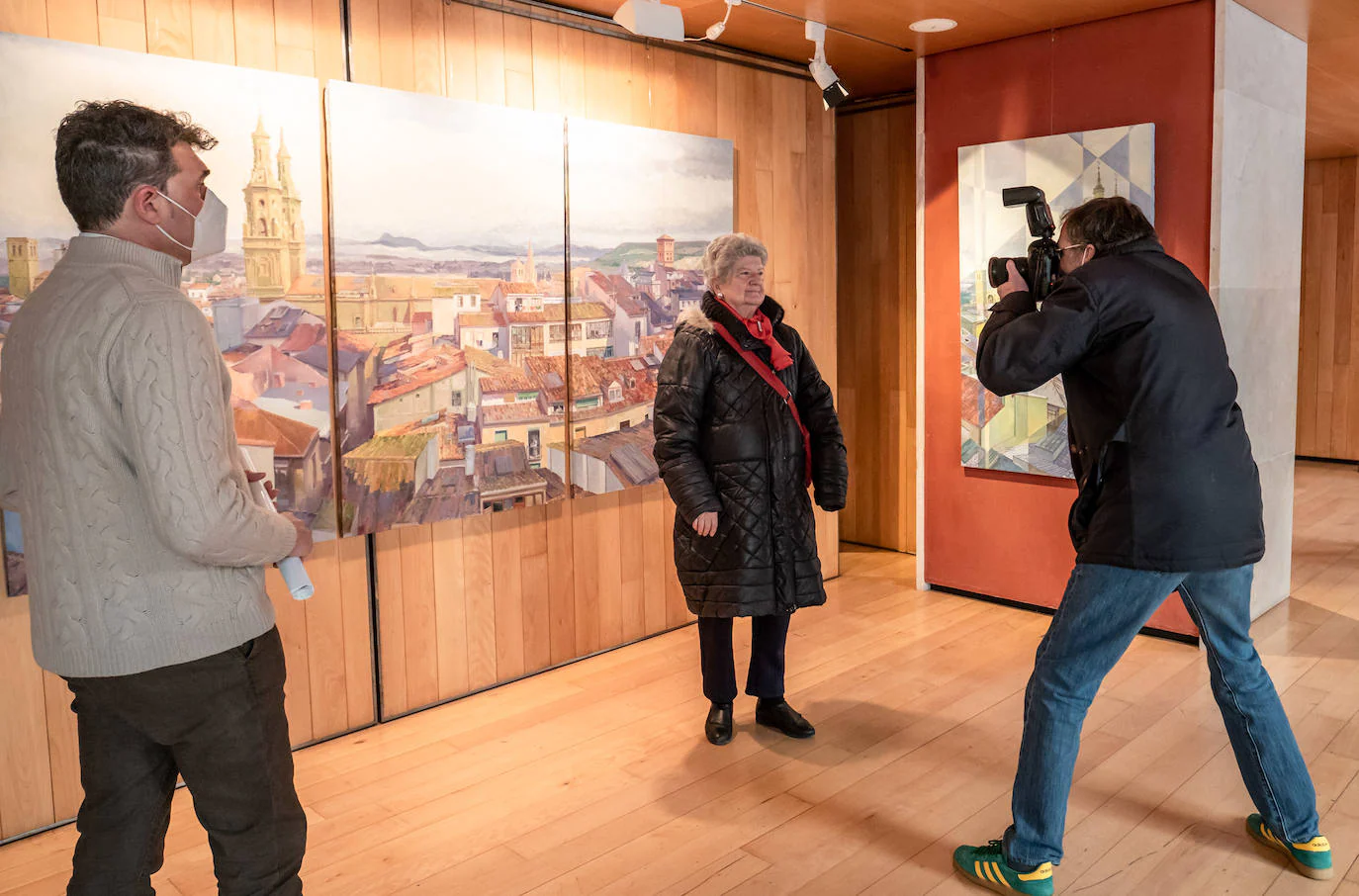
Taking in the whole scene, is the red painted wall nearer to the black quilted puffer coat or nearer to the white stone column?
the white stone column

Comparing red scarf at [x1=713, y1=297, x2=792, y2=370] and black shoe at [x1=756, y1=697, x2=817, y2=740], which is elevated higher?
red scarf at [x1=713, y1=297, x2=792, y2=370]

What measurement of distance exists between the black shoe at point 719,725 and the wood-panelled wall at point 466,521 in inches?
35.2

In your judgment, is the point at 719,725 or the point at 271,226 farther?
the point at 719,725

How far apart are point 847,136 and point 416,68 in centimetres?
294

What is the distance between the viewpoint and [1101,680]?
2.36m

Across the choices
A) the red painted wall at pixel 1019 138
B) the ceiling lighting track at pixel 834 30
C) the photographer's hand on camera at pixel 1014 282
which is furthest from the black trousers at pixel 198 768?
the red painted wall at pixel 1019 138

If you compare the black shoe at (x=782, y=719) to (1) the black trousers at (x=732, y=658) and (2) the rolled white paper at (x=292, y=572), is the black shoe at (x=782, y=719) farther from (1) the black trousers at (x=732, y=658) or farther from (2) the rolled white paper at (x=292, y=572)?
(2) the rolled white paper at (x=292, y=572)

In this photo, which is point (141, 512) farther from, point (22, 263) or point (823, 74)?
point (823, 74)

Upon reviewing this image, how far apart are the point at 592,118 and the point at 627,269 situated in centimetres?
58

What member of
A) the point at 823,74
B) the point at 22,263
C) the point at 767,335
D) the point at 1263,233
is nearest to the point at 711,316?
the point at 767,335

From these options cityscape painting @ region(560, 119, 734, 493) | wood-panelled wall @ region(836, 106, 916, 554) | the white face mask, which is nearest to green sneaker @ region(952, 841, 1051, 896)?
cityscape painting @ region(560, 119, 734, 493)

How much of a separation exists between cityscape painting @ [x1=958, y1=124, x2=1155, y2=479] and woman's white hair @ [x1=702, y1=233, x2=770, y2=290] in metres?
1.60

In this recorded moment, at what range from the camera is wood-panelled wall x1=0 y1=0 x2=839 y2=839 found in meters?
2.82

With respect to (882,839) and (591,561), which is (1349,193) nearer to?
(591,561)
